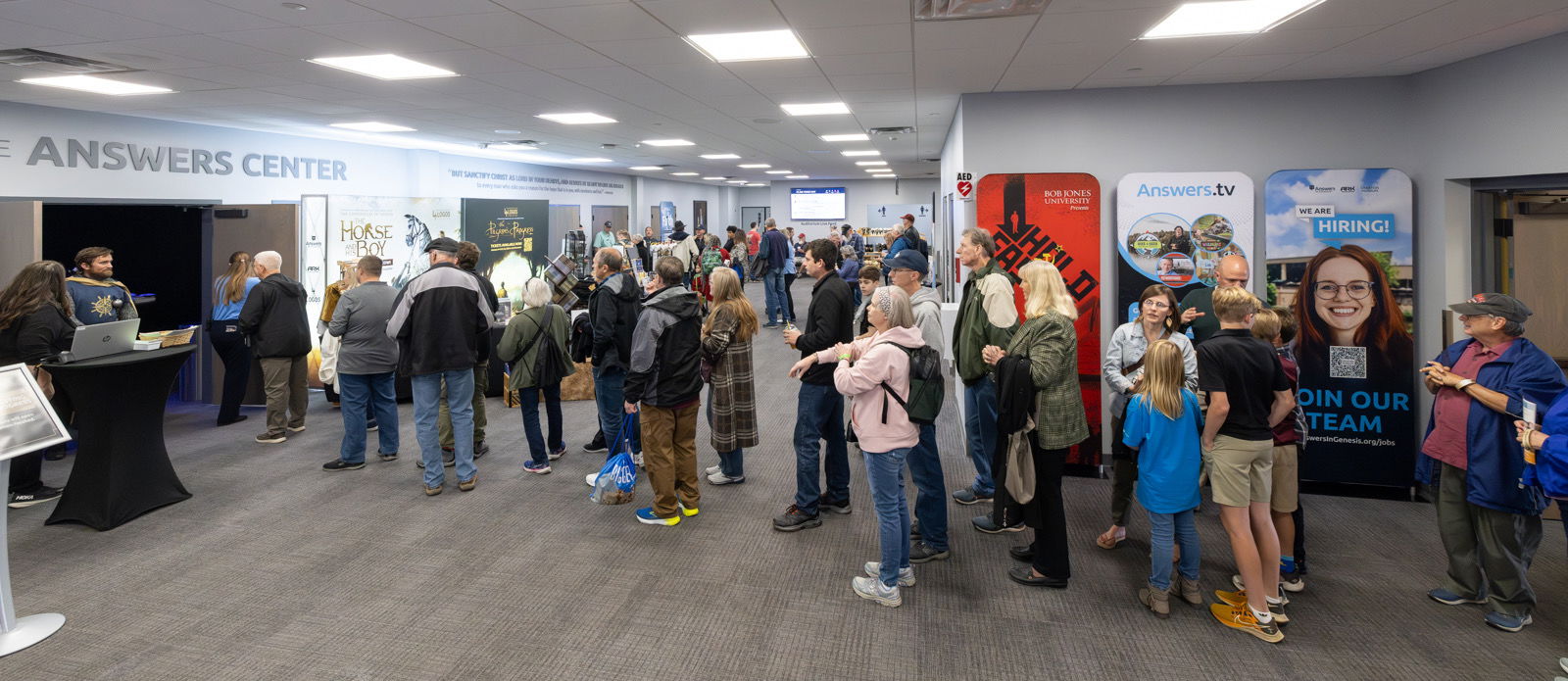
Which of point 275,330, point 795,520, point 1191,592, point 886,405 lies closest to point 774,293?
point 275,330

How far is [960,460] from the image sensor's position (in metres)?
5.71

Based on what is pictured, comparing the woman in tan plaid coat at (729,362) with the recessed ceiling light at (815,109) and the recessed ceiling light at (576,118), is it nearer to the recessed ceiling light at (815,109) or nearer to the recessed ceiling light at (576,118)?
the recessed ceiling light at (815,109)

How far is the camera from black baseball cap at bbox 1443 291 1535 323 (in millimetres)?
3193

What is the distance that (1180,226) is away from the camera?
5398mm

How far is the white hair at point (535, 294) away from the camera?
17.5 feet

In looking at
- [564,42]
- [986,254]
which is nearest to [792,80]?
[564,42]

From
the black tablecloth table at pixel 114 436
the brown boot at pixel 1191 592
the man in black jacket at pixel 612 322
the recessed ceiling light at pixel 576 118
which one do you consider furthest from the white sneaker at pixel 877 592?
the recessed ceiling light at pixel 576 118

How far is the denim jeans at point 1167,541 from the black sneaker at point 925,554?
3.14 feet

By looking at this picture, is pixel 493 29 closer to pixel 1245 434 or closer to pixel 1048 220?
pixel 1048 220

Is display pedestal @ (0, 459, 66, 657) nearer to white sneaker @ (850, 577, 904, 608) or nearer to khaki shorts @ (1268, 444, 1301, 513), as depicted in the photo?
white sneaker @ (850, 577, 904, 608)

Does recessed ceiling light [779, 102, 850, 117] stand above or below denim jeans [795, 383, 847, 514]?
above

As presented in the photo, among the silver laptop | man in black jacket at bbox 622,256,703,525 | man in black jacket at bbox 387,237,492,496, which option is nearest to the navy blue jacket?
man in black jacket at bbox 622,256,703,525

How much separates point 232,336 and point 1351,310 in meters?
8.60

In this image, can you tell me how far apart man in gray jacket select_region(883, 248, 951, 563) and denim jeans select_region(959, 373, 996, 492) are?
0.42m
